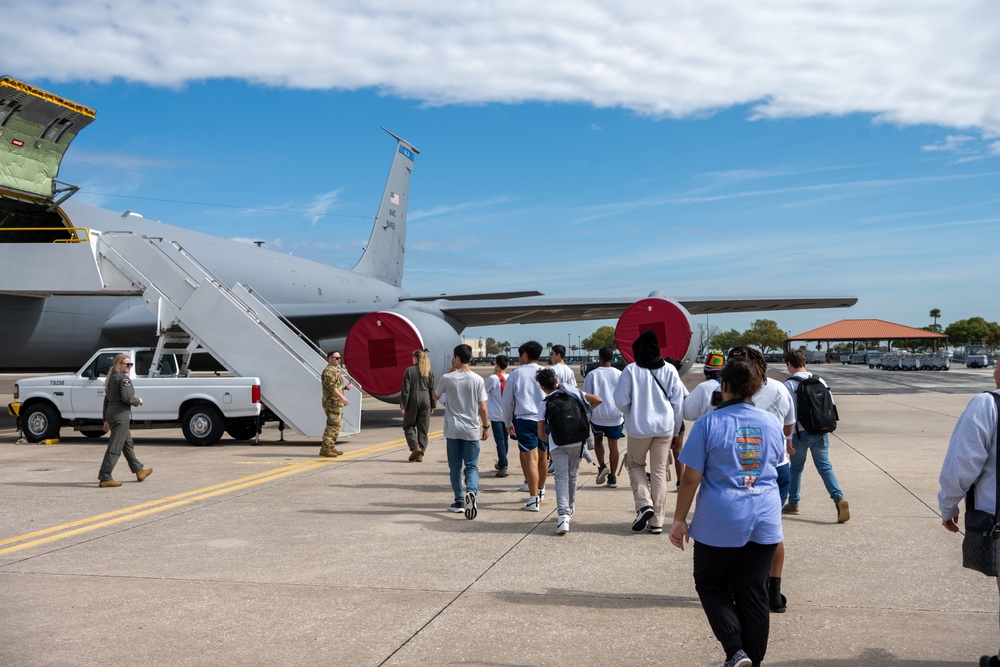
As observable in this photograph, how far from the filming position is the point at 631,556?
6230 millimetres

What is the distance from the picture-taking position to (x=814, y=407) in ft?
23.8

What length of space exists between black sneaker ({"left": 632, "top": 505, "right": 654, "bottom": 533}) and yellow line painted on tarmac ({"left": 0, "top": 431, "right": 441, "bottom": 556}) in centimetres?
450

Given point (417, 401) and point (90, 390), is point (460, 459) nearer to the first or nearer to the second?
point (417, 401)

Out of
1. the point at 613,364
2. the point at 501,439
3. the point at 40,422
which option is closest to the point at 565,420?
the point at 501,439

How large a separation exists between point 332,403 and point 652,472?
Answer: 6574mm

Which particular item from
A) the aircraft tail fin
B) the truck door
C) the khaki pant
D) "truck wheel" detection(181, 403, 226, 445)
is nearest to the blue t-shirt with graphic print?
the khaki pant

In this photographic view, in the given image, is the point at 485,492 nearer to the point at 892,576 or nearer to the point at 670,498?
the point at 670,498

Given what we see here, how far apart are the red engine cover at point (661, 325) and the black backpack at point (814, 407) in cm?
791

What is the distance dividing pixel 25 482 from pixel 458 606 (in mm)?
7268

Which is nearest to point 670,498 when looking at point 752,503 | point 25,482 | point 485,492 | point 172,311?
point 485,492

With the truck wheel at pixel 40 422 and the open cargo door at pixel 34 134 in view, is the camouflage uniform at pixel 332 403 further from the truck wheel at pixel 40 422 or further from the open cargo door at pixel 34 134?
the open cargo door at pixel 34 134

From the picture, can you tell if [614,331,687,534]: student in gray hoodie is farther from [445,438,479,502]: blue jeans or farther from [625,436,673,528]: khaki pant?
[445,438,479,502]: blue jeans

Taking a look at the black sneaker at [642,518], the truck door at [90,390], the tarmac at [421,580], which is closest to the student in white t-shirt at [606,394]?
the tarmac at [421,580]

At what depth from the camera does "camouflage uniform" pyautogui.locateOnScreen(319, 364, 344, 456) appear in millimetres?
12352
